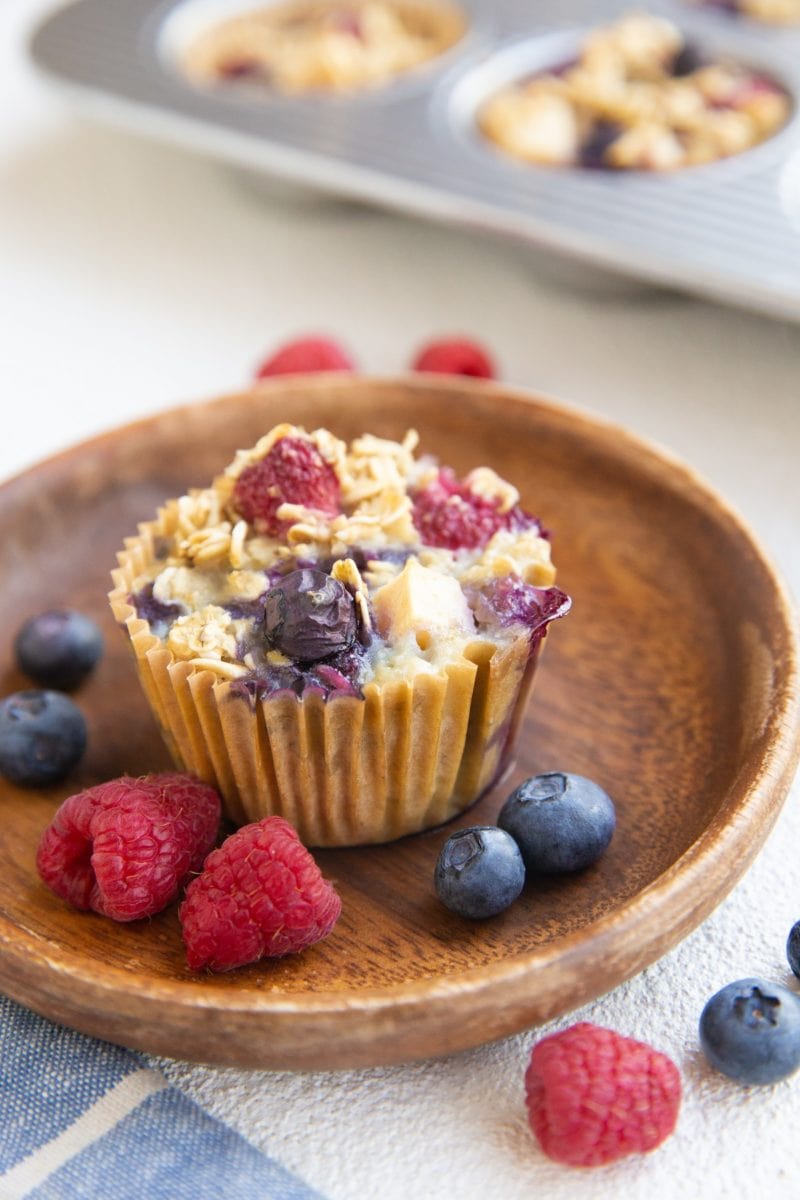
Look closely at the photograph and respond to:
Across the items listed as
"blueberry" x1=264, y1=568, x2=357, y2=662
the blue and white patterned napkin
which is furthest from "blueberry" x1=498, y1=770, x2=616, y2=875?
the blue and white patterned napkin

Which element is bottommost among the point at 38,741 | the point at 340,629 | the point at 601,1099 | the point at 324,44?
the point at 601,1099

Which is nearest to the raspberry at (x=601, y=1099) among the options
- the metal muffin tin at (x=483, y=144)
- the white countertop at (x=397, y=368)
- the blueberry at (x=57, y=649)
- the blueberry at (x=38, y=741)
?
the white countertop at (x=397, y=368)

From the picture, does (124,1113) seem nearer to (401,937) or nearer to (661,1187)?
(401,937)

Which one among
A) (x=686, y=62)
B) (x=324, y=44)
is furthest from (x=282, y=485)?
(x=686, y=62)

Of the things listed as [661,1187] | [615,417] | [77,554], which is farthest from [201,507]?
[615,417]

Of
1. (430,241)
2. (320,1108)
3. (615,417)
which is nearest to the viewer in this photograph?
(320,1108)

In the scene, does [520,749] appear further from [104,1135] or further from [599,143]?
[599,143]
